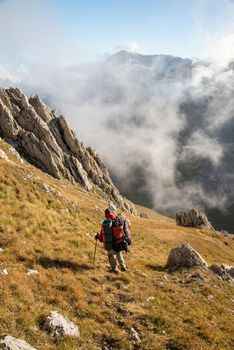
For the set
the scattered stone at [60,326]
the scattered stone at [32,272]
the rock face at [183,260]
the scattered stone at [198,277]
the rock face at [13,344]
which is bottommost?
the rock face at [13,344]

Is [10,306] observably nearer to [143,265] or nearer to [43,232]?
[43,232]

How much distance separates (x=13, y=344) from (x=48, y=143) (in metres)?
92.7

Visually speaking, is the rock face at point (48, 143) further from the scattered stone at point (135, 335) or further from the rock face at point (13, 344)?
the rock face at point (13, 344)

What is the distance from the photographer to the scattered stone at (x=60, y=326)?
12.7 meters

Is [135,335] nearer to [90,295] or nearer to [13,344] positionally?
[90,295]

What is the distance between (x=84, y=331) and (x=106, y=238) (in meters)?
8.06

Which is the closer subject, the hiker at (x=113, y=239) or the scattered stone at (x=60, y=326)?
the scattered stone at (x=60, y=326)

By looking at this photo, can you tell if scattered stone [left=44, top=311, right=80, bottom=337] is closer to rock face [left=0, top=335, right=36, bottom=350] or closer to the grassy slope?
the grassy slope

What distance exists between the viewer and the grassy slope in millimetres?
13445

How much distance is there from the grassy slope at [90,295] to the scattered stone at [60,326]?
304 mm

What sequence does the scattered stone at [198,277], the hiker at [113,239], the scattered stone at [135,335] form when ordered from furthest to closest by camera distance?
the scattered stone at [198,277] → the hiker at [113,239] → the scattered stone at [135,335]

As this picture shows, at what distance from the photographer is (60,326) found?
12969 mm

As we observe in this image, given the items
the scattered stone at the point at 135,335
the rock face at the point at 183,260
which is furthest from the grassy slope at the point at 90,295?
the rock face at the point at 183,260

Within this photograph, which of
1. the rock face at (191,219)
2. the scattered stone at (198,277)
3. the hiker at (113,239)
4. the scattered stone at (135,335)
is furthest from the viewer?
the rock face at (191,219)
